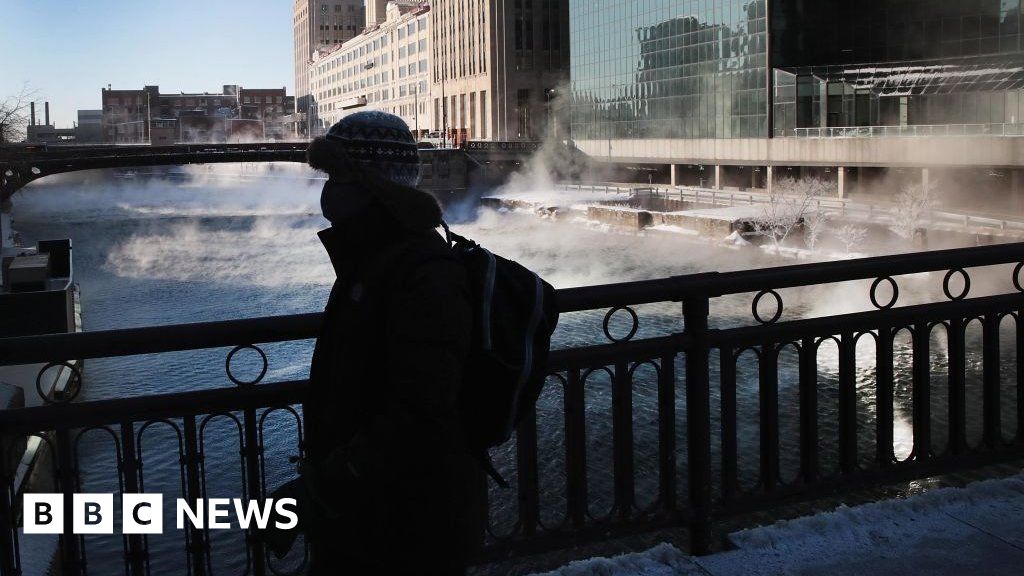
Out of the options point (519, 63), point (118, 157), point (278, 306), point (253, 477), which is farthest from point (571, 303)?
point (519, 63)

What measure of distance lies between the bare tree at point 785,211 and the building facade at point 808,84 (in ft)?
11.3

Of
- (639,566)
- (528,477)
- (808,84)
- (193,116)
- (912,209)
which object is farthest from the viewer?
(193,116)

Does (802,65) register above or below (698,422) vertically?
above

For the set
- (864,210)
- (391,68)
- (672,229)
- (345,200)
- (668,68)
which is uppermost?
(391,68)

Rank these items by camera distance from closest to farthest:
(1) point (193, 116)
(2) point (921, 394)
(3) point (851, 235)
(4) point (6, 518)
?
(4) point (6, 518) → (2) point (921, 394) → (3) point (851, 235) → (1) point (193, 116)

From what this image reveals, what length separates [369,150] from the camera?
2.56 metres

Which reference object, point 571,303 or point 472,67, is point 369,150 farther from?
point 472,67

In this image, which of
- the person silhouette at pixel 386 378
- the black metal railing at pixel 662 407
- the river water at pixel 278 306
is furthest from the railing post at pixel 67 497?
the river water at pixel 278 306

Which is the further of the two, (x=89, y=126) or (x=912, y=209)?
(x=89, y=126)

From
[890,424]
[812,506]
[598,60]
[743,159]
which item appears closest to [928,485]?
[812,506]

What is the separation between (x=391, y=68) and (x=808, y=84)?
98.8 m

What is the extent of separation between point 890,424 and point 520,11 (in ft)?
399

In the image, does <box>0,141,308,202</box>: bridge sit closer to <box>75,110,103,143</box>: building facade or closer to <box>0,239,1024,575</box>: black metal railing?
<box>0,239,1024,575</box>: black metal railing

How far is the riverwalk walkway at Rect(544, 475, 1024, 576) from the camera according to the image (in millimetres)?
4125
